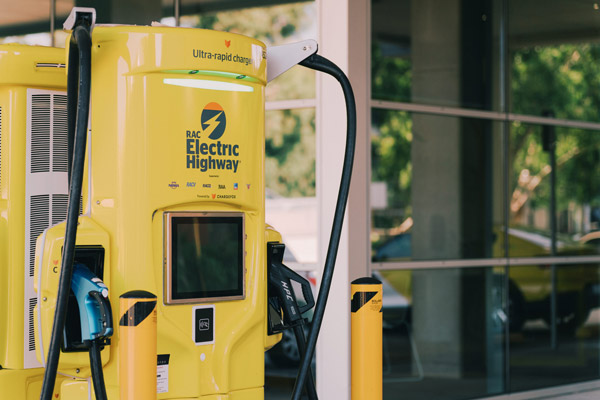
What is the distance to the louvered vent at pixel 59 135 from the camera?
15.0 feet

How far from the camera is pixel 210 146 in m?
4.10

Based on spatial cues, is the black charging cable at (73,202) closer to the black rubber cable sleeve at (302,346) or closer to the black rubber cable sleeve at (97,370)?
the black rubber cable sleeve at (97,370)

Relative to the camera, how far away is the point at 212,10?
25.0 feet

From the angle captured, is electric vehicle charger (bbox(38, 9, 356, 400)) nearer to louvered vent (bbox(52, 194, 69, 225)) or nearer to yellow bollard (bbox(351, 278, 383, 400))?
yellow bollard (bbox(351, 278, 383, 400))

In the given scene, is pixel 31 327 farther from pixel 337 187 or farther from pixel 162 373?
pixel 337 187

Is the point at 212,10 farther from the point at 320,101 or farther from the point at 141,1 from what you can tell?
the point at 320,101

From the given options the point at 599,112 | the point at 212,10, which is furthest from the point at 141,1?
the point at 599,112

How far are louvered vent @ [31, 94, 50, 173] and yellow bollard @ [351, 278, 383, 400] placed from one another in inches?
64.4

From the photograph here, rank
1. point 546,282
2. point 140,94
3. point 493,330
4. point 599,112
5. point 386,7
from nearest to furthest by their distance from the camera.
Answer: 1. point 140,94
2. point 386,7
3. point 493,330
4. point 546,282
5. point 599,112

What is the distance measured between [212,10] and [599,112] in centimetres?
437

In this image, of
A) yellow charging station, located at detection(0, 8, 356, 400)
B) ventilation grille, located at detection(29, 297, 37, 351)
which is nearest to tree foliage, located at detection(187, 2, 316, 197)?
yellow charging station, located at detection(0, 8, 356, 400)

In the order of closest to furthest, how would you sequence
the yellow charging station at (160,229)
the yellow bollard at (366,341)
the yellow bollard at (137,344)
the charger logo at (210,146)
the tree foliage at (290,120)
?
the yellow bollard at (137,344), the yellow charging station at (160,229), the charger logo at (210,146), the yellow bollard at (366,341), the tree foliage at (290,120)

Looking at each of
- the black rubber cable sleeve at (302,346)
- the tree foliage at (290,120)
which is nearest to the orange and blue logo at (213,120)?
the black rubber cable sleeve at (302,346)

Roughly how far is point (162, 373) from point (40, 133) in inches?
53.8
